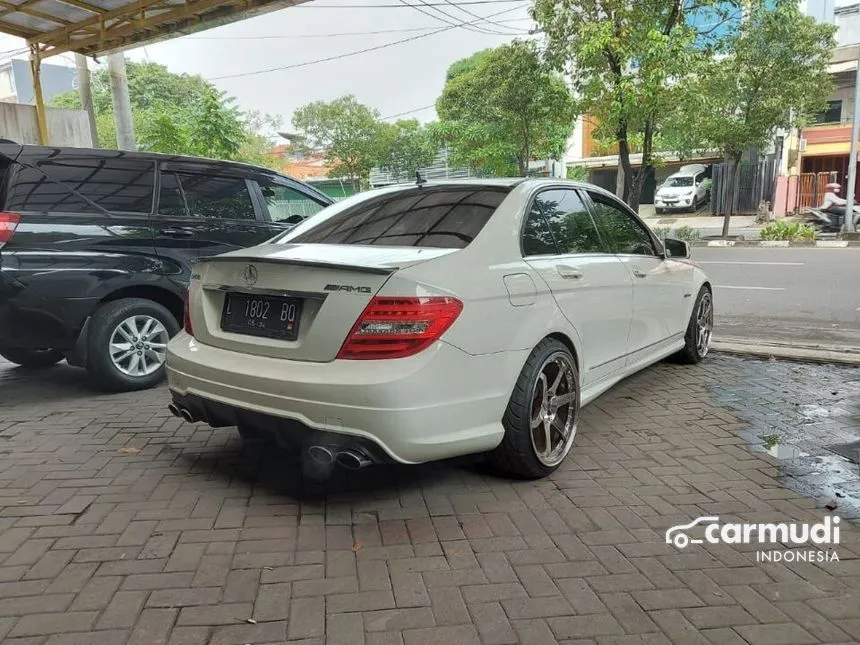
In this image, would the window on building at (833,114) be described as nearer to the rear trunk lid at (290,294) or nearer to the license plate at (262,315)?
the rear trunk lid at (290,294)

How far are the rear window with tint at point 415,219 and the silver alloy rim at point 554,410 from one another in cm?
82

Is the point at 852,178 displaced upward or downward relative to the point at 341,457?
upward

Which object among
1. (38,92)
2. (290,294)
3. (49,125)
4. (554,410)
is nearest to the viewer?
(290,294)

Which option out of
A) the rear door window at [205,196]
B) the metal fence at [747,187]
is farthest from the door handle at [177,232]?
the metal fence at [747,187]

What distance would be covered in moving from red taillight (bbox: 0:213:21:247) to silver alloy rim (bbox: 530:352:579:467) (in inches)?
141

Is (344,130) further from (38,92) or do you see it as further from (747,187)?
(38,92)

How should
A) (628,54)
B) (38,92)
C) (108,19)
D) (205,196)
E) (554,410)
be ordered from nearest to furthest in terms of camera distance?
(554,410), (205,196), (108,19), (38,92), (628,54)

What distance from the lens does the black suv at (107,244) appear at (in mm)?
4398

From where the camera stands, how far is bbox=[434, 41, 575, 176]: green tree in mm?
14102

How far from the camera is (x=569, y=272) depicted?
11.8ft

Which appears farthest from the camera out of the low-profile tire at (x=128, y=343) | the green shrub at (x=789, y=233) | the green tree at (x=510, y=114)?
the green shrub at (x=789, y=233)

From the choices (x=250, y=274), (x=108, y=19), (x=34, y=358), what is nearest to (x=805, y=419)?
(x=250, y=274)

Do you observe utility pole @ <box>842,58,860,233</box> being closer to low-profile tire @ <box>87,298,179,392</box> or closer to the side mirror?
the side mirror

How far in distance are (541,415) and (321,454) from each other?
120 centimetres
